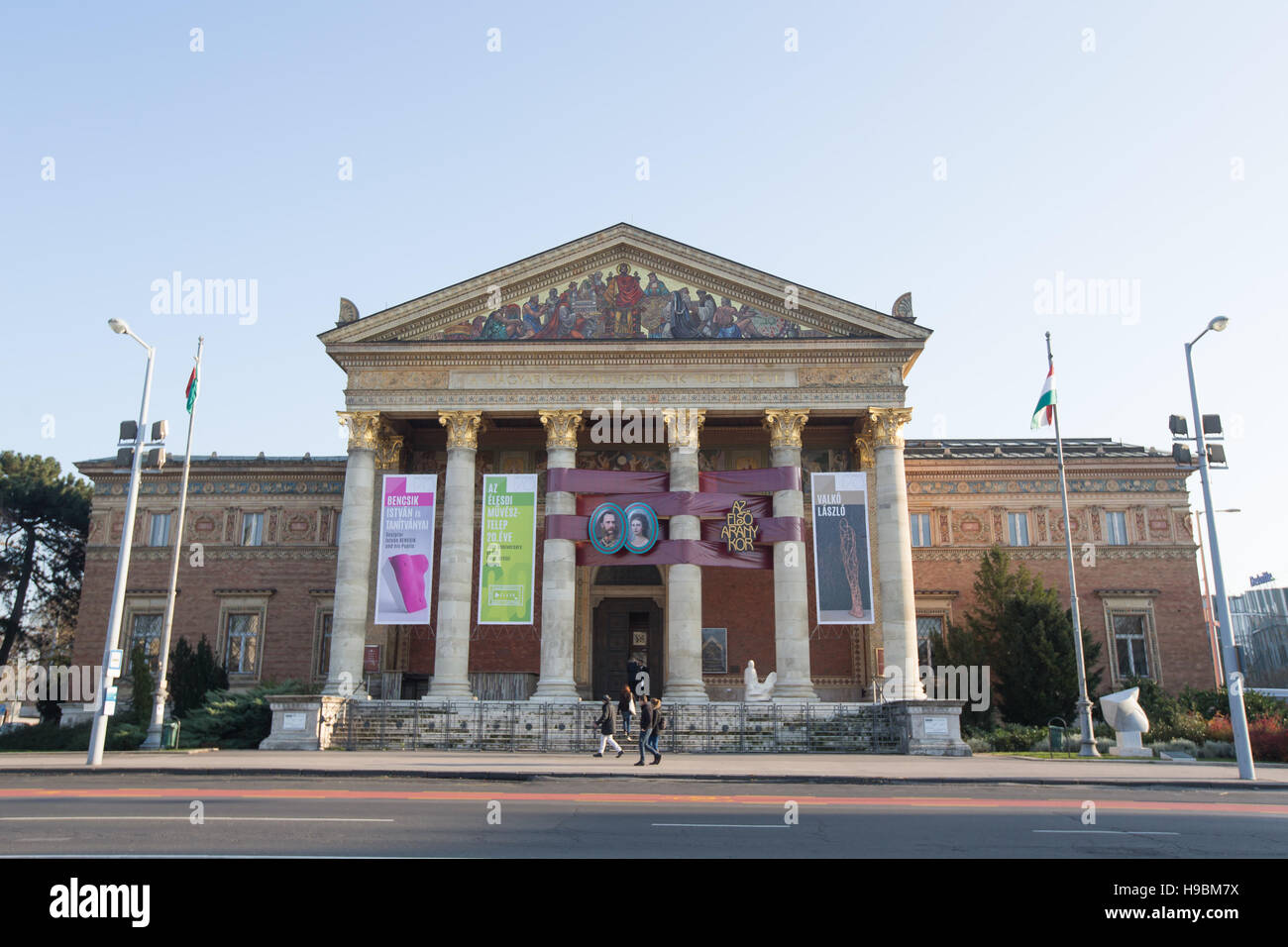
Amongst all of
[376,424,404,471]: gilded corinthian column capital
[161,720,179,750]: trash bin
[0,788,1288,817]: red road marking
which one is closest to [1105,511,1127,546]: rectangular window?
[0,788,1288,817]: red road marking

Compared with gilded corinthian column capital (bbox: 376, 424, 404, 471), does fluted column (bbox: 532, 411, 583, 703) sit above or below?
below

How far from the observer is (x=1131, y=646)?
42625 millimetres

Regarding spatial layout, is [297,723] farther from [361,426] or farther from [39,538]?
[39,538]

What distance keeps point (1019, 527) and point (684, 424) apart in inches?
704

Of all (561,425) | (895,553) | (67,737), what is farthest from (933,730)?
(67,737)

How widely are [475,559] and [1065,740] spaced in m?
22.9

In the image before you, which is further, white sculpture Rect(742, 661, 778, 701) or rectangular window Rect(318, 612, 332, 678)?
rectangular window Rect(318, 612, 332, 678)

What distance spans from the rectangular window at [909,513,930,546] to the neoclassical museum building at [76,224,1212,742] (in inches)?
4.0

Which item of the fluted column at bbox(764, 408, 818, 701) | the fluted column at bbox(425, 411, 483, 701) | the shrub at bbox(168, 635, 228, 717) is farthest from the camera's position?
the shrub at bbox(168, 635, 228, 717)

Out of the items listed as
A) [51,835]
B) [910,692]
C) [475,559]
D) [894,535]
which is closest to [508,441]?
[475,559]

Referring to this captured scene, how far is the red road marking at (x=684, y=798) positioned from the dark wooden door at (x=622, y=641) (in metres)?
23.3

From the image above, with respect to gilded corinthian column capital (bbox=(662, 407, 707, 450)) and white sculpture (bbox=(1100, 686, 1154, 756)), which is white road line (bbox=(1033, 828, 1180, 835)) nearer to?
white sculpture (bbox=(1100, 686, 1154, 756))

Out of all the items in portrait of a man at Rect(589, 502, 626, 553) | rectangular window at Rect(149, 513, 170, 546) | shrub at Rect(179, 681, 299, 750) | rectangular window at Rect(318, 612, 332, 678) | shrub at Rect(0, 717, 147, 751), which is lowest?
shrub at Rect(0, 717, 147, 751)

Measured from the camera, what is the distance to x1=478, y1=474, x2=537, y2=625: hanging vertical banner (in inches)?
1336
